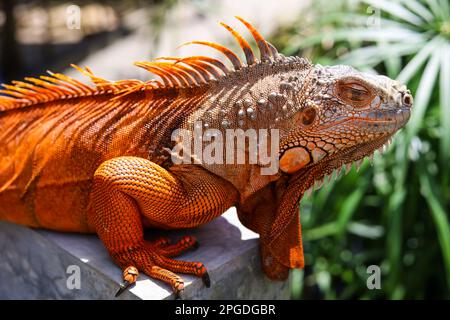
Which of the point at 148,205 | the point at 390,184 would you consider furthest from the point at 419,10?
the point at 148,205

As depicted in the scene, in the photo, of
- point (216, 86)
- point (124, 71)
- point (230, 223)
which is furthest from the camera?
point (124, 71)

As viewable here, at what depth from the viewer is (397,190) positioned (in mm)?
3314

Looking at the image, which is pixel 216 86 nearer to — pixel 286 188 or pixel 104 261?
pixel 286 188

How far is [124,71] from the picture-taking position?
6.28 metres

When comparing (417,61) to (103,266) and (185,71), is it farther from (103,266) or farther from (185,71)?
(103,266)

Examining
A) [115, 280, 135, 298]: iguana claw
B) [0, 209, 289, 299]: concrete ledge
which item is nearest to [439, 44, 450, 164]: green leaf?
[0, 209, 289, 299]: concrete ledge

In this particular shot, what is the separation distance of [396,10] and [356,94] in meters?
1.77

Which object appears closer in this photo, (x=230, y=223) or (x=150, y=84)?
(x=150, y=84)

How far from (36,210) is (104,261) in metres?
0.35

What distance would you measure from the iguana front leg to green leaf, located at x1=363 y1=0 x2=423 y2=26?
6.31 ft

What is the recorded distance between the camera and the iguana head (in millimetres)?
1962

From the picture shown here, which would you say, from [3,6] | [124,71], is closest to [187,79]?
[124,71]

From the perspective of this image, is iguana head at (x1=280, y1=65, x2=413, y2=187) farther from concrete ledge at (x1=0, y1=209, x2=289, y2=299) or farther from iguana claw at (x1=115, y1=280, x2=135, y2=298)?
iguana claw at (x1=115, y1=280, x2=135, y2=298)

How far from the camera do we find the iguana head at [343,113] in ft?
6.44
